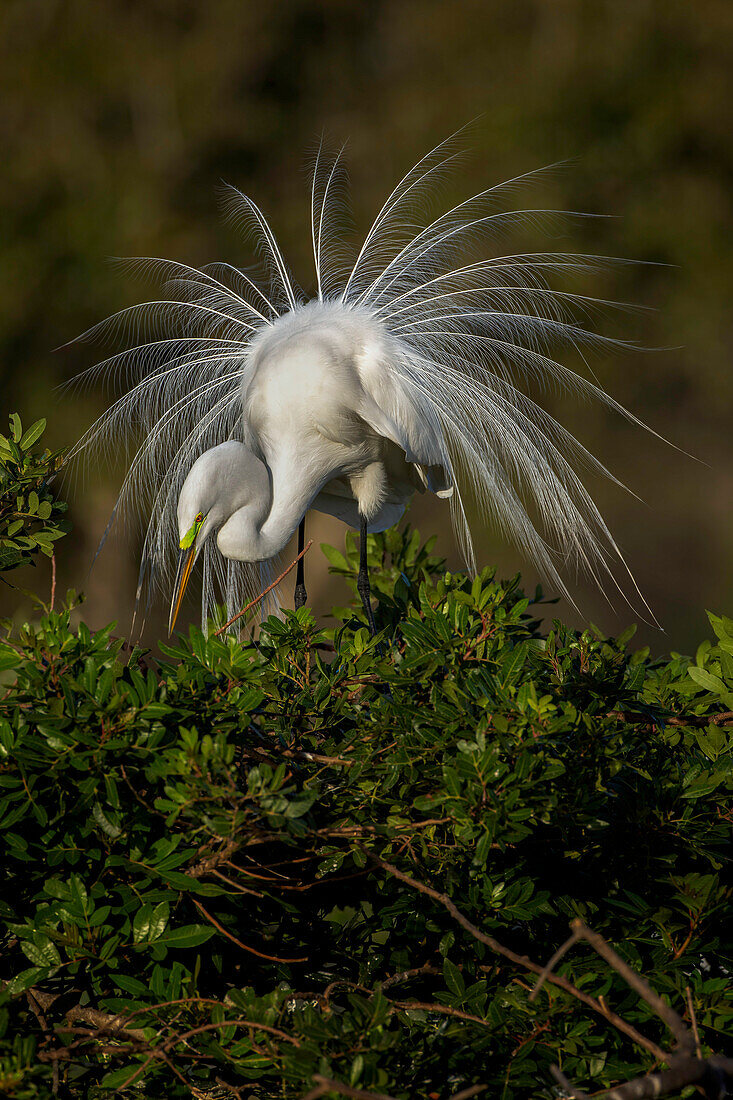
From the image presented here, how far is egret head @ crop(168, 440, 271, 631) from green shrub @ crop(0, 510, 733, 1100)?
69cm

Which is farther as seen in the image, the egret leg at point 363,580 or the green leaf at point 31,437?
the egret leg at point 363,580

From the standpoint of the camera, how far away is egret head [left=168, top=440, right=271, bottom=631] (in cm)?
157

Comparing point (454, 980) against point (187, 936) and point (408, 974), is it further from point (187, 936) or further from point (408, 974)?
point (187, 936)

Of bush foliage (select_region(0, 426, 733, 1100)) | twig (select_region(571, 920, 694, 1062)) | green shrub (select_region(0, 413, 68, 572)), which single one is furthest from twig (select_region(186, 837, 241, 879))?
green shrub (select_region(0, 413, 68, 572))

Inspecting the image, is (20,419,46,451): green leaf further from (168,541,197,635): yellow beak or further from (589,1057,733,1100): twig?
(589,1057,733,1100): twig

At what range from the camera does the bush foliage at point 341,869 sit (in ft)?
2.18

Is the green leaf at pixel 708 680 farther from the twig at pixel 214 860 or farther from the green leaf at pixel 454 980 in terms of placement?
the twig at pixel 214 860

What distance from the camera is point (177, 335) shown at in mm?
2109

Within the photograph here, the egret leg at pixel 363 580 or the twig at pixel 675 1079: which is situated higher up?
the twig at pixel 675 1079

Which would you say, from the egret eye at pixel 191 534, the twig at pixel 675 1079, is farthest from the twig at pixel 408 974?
the egret eye at pixel 191 534

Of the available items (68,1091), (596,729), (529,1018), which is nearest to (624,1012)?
(529,1018)

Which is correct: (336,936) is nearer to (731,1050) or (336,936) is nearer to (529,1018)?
(529,1018)

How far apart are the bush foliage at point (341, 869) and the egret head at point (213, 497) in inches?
27.2

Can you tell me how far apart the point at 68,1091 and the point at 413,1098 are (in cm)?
31
